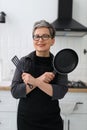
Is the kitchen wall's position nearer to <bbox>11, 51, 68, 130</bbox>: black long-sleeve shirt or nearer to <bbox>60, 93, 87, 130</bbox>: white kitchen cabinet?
<bbox>60, 93, 87, 130</bbox>: white kitchen cabinet

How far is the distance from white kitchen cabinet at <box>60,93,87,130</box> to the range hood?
26.9 inches

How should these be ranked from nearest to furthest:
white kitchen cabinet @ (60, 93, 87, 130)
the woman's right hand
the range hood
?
the woman's right hand
white kitchen cabinet @ (60, 93, 87, 130)
the range hood

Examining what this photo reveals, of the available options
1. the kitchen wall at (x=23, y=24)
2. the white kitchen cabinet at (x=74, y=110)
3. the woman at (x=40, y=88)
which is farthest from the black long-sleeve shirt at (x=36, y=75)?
the kitchen wall at (x=23, y=24)

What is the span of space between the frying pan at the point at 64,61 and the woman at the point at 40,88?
4 centimetres

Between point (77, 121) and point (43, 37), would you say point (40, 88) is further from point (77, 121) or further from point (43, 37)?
point (77, 121)

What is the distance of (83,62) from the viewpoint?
316 cm

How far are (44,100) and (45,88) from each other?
91mm

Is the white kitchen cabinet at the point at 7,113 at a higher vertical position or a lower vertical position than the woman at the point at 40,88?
lower

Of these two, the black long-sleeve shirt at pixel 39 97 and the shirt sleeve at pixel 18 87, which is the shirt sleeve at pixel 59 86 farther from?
the shirt sleeve at pixel 18 87

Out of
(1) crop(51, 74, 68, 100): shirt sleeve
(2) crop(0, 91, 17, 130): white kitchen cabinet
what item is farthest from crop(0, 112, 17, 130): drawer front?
(1) crop(51, 74, 68, 100): shirt sleeve

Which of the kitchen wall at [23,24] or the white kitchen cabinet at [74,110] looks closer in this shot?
the white kitchen cabinet at [74,110]

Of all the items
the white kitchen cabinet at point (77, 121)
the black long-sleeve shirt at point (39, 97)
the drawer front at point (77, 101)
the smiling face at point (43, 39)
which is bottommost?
the white kitchen cabinet at point (77, 121)

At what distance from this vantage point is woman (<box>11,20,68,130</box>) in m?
1.22

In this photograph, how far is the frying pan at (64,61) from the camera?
1.22 meters
